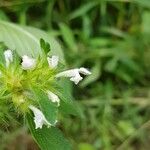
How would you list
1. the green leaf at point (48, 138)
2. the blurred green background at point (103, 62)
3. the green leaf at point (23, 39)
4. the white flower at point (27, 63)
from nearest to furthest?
the white flower at point (27, 63) → the green leaf at point (48, 138) → the green leaf at point (23, 39) → the blurred green background at point (103, 62)

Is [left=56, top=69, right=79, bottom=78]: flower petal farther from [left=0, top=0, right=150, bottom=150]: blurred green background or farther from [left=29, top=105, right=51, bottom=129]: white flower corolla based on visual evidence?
[left=0, top=0, right=150, bottom=150]: blurred green background

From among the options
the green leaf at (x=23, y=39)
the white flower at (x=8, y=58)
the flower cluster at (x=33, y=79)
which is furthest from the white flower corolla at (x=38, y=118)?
the green leaf at (x=23, y=39)

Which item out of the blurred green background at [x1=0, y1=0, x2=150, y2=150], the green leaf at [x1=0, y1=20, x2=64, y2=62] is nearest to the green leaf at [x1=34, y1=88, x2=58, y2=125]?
the green leaf at [x1=0, y1=20, x2=64, y2=62]

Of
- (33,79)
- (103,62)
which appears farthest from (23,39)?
(33,79)

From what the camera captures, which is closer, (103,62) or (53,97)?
(53,97)

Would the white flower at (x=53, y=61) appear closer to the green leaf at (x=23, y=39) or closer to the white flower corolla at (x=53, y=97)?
the white flower corolla at (x=53, y=97)

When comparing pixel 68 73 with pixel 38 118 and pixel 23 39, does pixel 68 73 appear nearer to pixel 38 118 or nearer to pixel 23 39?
pixel 38 118

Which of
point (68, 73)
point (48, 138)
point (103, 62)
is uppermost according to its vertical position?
point (68, 73)
